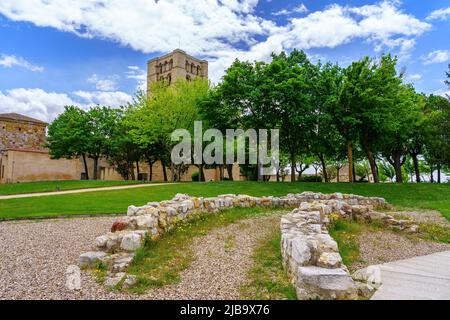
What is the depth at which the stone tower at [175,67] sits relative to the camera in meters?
59.0

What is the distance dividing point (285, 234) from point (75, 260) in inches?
152

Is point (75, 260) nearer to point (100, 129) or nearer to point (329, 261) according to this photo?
point (329, 261)

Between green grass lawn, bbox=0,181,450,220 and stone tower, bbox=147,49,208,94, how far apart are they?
39.6 metres

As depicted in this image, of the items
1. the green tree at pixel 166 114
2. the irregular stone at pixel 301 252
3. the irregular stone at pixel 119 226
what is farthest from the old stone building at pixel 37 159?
the irregular stone at pixel 301 252

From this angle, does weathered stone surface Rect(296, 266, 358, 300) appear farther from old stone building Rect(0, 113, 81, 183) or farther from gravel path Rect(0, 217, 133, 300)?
old stone building Rect(0, 113, 81, 183)

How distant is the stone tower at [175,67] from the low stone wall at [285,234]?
4987 centimetres

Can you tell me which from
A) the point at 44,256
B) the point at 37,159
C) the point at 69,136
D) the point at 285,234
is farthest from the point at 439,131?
the point at 37,159

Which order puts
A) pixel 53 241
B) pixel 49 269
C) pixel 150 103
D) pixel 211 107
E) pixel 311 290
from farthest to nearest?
pixel 150 103 < pixel 211 107 < pixel 53 241 < pixel 49 269 < pixel 311 290

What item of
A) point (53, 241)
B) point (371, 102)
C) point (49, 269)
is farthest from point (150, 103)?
point (49, 269)

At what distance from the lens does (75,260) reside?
19.4ft

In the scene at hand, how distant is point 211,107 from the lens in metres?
25.3
